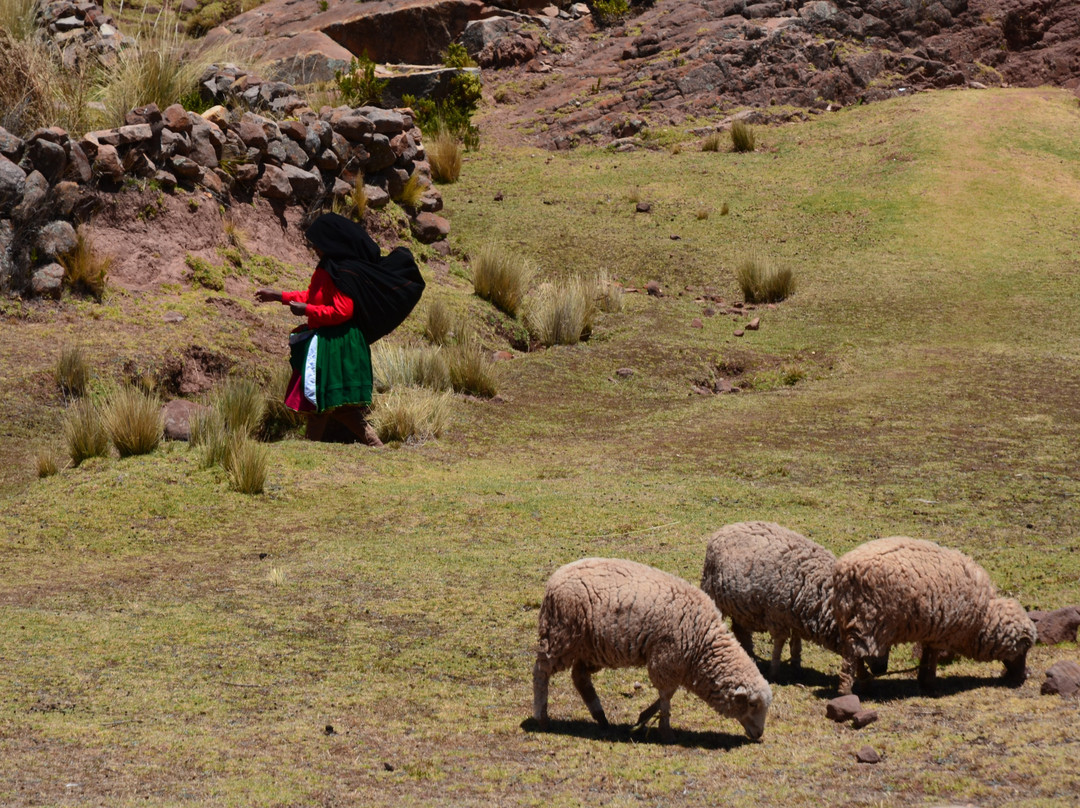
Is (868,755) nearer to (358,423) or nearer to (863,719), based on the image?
(863,719)

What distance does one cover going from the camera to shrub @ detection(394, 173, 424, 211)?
56.3ft

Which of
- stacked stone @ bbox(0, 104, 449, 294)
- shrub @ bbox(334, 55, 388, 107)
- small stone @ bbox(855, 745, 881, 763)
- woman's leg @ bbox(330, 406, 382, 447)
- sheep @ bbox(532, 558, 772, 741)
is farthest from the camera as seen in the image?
shrub @ bbox(334, 55, 388, 107)

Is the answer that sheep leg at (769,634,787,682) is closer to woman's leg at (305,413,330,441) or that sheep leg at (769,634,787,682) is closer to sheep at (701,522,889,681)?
sheep at (701,522,889,681)

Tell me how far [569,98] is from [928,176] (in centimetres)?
830

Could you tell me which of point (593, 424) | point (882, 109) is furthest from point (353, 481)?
point (882, 109)

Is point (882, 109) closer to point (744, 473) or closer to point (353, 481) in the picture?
point (744, 473)

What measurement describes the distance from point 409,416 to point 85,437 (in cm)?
278

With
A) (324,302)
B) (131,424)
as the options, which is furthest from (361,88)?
(131,424)

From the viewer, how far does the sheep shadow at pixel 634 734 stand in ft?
15.9

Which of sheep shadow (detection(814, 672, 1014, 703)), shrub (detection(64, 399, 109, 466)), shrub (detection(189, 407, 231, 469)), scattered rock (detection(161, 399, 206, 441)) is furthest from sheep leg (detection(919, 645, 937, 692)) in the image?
shrub (detection(64, 399, 109, 466))

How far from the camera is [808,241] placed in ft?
60.6

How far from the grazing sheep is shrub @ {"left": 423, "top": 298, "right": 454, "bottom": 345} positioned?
27.1 feet

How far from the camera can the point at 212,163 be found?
14.3 m

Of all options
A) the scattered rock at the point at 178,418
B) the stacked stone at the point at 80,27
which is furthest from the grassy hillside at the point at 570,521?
the stacked stone at the point at 80,27
